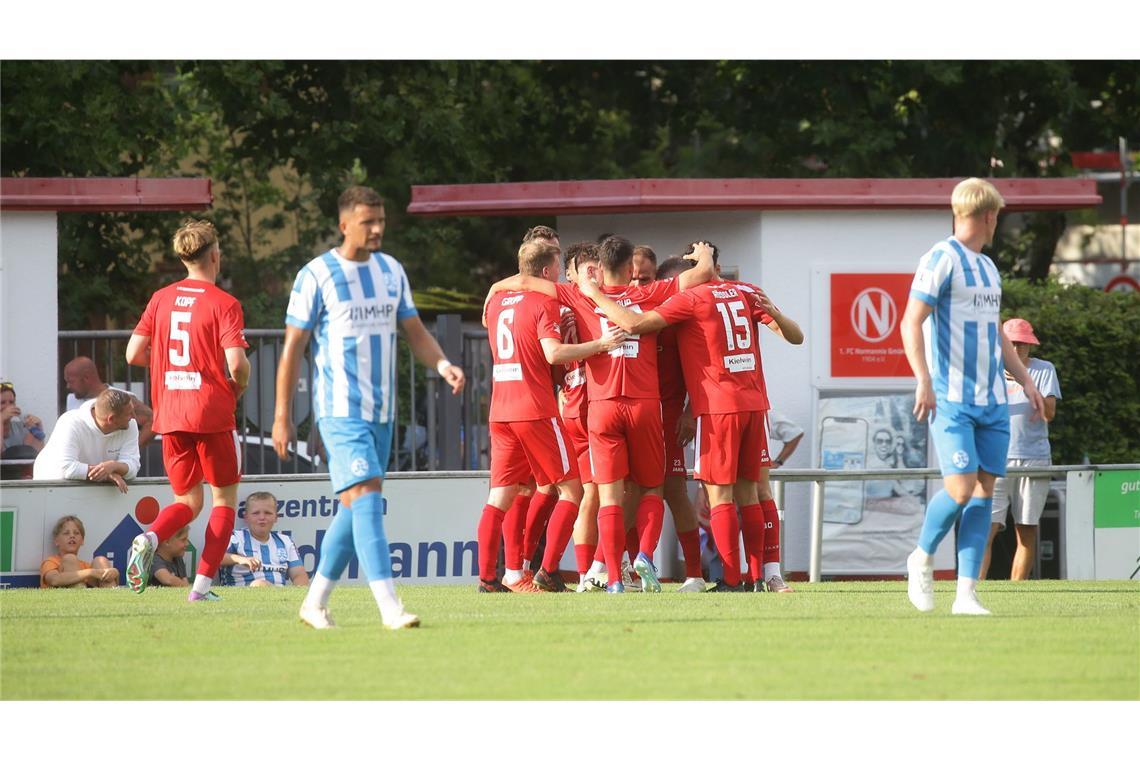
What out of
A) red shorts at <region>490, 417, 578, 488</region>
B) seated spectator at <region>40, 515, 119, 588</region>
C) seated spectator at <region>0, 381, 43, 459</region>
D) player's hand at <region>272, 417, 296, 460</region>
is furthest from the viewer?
seated spectator at <region>0, 381, 43, 459</region>

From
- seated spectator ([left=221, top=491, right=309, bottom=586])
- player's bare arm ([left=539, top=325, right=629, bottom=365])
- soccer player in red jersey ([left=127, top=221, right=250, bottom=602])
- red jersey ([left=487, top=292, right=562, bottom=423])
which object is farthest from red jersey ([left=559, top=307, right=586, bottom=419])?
seated spectator ([left=221, top=491, right=309, bottom=586])

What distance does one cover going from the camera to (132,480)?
12.9 metres

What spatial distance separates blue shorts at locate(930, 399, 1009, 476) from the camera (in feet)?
28.0

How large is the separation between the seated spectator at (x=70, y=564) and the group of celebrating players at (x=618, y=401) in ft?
11.2

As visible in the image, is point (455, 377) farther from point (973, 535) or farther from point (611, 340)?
point (973, 535)

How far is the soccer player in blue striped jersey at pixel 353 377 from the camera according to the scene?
26.2 ft

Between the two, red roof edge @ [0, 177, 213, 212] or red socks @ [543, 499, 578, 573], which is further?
red roof edge @ [0, 177, 213, 212]

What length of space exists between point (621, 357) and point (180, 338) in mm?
2678

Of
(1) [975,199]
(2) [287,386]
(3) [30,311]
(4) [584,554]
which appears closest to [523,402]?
(4) [584,554]

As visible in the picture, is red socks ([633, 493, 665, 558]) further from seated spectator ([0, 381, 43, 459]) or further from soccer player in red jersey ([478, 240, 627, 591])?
seated spectator ([0, 381, 43, 459])

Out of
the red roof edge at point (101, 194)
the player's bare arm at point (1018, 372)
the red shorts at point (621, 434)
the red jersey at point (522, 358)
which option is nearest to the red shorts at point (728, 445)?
the red shorts at point (621, 434)

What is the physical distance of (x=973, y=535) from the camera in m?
8.84

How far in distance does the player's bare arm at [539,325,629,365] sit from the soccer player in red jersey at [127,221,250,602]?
1.82m

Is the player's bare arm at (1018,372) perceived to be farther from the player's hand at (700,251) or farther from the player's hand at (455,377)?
the player's hand at (455,377)
